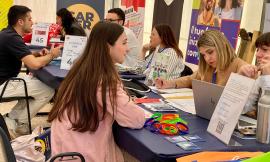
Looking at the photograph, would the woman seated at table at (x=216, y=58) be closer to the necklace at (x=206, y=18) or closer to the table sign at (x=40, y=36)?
the necklace at (x=206, y=18)

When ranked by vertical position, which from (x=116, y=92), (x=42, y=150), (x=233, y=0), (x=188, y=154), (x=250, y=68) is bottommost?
(x=42, y=150)

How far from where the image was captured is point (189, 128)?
179 cm

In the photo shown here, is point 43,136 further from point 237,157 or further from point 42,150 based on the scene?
point 237,157

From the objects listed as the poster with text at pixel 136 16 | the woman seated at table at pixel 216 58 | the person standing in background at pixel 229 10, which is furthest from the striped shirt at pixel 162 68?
the poster with text at pixel 136 16

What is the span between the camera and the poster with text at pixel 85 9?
6309 mm

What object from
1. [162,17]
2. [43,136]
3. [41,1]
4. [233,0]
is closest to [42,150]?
[43,136]

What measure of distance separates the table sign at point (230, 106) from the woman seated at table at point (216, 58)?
2.56 ft

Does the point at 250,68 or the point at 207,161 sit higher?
the point at 250,68

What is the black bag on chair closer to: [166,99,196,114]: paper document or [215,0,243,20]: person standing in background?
[166,99,196,114]: paper document

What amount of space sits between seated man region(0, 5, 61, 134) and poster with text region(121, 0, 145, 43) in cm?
217

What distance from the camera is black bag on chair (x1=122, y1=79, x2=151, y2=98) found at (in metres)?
2.44

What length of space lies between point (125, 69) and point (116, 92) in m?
1.40

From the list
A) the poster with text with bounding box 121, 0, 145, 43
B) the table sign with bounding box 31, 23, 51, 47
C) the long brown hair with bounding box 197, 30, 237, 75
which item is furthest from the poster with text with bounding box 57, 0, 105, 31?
the long brown hair with bounding box 197, 30, 237, 75

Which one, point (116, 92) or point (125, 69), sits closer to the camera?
point (116, 92)
